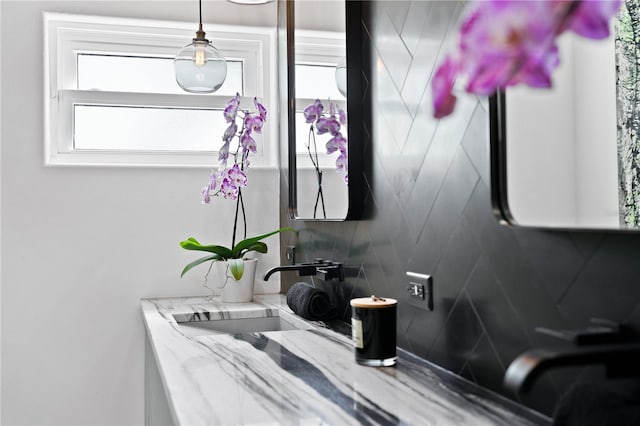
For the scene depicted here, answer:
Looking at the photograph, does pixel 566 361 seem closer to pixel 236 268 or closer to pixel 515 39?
pixel 515 39

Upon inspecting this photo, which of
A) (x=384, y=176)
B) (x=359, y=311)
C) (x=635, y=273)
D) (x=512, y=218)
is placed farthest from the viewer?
(x=384, y=176)

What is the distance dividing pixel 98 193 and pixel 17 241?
1.06 ft

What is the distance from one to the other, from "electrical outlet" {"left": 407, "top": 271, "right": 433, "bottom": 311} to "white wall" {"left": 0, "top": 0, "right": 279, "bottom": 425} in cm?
131

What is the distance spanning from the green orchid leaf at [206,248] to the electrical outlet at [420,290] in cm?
110

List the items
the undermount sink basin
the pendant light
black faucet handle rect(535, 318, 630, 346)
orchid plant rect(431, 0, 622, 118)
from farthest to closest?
1. the pendant light
2. the undermount sink basin
3. black faucet handle rect(535, 318, 630, 346)
4. orchid plant rect(431, 0, 622, 118)

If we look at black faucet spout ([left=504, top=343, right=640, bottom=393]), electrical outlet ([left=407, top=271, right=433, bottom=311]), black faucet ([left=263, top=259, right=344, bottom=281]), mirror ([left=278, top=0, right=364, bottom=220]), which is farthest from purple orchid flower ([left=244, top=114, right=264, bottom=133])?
black faucet spout ([left=504, top=343, right=640, bottom=393])

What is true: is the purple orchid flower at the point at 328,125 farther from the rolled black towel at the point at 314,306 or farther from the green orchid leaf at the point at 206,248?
the green orchid leaf at the point at 206,248

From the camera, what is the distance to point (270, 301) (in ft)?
7.67

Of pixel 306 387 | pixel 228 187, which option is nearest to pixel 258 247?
pixel 228 187

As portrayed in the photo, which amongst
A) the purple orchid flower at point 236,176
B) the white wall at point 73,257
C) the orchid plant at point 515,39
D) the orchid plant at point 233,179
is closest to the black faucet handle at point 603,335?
the orchid plant at point 515,39

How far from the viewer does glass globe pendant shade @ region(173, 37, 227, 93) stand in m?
2.23

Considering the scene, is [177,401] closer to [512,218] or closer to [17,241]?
[512,218]

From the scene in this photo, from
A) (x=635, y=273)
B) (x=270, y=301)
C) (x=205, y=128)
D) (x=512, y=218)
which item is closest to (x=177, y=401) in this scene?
(x=512, y=218)

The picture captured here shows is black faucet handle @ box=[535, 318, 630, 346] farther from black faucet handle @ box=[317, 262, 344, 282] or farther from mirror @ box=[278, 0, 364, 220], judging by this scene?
black faucet handle @ box=[317, 262, 344, 282]
